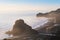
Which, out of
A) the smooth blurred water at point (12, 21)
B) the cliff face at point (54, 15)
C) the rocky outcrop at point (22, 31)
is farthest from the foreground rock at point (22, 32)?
the cliff face at point (54, 15)

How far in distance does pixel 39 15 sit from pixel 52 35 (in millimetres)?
573

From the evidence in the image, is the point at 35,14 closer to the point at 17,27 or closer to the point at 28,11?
the point at 28,11

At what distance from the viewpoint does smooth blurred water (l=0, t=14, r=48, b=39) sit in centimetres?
367

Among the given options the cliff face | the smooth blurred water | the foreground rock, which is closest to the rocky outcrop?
the foreground rock

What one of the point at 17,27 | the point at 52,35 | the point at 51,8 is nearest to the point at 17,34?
the point at 17,27

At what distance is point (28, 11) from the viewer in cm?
390

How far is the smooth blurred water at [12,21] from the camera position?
3670mm

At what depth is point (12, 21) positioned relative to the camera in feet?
12.2

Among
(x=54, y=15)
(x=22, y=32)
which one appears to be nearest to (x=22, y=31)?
(x=22, y=32)

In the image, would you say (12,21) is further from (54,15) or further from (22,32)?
(54,15)

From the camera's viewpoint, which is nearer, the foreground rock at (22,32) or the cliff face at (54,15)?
the foreground rock at (22,32)

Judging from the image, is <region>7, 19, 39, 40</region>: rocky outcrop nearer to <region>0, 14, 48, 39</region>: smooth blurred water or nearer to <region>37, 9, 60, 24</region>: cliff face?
<region>0, 14, 48, 39</region>: smooth blurred water

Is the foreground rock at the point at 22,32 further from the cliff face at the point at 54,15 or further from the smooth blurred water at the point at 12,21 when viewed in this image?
the cliff face at the point at 54,15

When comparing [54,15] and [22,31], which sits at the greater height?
[54,15]
